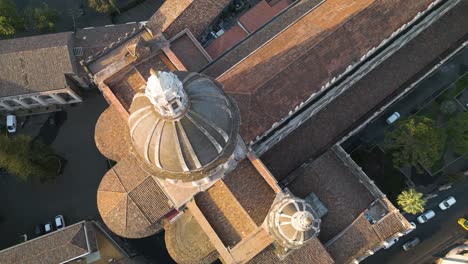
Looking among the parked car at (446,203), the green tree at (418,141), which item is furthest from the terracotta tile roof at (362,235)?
the parked car at (446,203)

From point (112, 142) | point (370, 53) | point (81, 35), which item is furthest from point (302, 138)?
point (81, 35)

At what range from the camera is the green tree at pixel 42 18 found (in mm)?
48344

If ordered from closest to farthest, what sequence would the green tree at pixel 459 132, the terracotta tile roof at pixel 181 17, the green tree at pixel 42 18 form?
1. the terracotta tile roof at pixel 181 17
2. the green tree at pixel 459 132
3. the green tree at pixel 42 18

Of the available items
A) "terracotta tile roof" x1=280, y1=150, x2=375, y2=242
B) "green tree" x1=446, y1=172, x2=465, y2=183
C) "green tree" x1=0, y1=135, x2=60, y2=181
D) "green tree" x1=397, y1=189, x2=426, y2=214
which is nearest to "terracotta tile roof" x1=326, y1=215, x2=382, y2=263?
"terracotta tile roof" x1=280, y1=150, x2=375, y2=242

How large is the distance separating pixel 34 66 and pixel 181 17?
1917cm

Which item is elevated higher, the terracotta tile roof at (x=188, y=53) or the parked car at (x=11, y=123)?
the parked car at (x=11, y=123)

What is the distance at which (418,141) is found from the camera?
4272cm

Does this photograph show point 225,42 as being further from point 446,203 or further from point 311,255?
point 446,203

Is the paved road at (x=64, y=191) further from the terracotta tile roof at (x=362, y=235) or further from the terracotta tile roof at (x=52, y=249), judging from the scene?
the terracotta tile roof at (x=362, y=235)

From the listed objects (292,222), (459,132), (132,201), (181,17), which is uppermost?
(181,17)

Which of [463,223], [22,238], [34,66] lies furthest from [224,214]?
[463,223]

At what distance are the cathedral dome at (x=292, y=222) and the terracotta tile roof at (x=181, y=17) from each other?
24.5 metres

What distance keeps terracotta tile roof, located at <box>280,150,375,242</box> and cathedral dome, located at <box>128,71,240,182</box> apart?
1411cm

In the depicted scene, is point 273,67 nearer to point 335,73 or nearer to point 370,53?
point 335,73
